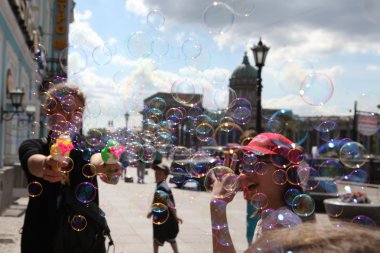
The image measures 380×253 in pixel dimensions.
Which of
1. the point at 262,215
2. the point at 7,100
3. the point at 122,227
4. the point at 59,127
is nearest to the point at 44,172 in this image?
the point at 59,127

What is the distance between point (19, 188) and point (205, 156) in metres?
10.6

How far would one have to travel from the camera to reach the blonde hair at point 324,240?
2.61ft

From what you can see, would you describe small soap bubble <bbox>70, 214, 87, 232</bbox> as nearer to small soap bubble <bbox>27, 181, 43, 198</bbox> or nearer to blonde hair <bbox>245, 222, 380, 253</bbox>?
small soap bubble <bbox>27, 181, 43, 198</bbox>

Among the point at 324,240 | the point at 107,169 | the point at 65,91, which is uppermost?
the point at 65,91

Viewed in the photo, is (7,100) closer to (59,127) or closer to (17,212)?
(17,212)

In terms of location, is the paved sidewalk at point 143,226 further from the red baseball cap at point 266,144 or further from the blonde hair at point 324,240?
the blonde hair at point 324,240

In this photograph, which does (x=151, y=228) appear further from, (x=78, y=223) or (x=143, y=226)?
(x=78, y=223)

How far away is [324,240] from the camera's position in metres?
0.82

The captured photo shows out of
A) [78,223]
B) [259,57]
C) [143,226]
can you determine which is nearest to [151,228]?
[143,226]

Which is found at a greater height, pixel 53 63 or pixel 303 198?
pixel 53 63

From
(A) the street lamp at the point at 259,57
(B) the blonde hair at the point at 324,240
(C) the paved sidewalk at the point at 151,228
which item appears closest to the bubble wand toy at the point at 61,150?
(B) the blonde hair at the point at 324,240

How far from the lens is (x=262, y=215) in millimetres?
2668

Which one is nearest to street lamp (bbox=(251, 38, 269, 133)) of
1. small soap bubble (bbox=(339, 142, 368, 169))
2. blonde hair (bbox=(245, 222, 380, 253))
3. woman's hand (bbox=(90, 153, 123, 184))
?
small soap bubble (bbox=(339, 142, 368, 169))

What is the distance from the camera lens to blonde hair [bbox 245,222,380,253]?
0.80 metres
